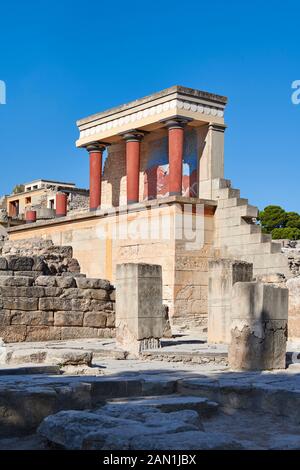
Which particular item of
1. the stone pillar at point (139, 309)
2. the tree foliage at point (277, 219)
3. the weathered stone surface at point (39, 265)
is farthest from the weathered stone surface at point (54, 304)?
the tree foliage at point (277, 219)

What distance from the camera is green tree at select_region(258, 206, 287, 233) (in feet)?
170

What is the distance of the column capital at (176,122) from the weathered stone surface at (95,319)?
834 centimetres

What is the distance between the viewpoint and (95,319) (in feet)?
48.5

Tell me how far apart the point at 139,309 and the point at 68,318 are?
261 centimetres

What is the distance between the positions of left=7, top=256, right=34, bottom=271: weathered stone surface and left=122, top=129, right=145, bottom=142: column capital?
26.3ft

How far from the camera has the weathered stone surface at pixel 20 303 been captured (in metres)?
13.4

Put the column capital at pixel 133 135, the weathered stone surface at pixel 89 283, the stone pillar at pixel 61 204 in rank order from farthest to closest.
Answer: the stone pillar at pixel 61 204 < the column capital at pixel 133 135 < the weathered stone surface at pixel 89 283

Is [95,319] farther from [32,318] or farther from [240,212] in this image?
[240,212]

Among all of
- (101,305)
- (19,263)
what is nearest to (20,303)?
(101,305)

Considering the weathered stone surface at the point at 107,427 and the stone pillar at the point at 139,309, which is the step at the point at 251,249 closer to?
the stone pillar at the point at 139,309

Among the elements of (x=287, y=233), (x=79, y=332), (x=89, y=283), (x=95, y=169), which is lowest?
(x=79, y=332)
